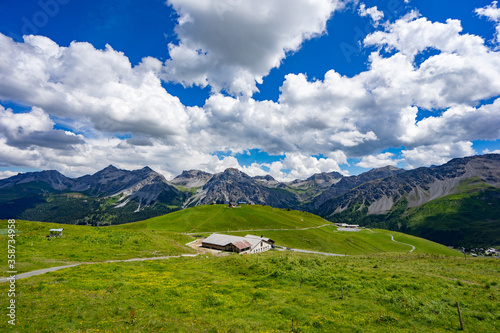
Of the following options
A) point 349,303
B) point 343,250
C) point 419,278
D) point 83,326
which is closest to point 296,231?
point 343,250

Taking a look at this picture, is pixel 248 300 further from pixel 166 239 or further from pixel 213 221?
pixel 213 221

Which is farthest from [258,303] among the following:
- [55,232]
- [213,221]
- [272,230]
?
[213,221]

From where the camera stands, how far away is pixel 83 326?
18.6 metres

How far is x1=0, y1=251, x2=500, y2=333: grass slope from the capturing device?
1870cm

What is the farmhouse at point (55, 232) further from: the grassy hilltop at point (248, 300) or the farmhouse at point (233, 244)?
the farmhouse at point (233, 244)

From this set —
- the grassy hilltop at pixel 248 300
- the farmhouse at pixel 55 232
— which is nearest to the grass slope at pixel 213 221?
the farmhouse at pixel 55 232

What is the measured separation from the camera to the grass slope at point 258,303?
18703mm

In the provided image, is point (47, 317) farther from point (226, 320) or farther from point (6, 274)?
point (6, 274)

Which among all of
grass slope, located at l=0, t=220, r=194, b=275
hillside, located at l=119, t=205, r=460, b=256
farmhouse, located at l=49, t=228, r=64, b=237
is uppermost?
farmhouse, located at l=49, t=228, r=64, b=237

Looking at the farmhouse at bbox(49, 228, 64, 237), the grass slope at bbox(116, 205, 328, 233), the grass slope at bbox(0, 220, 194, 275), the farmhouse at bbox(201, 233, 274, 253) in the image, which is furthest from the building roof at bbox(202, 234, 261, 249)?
the farmhouse at bbox(49, 228, 64, 237)

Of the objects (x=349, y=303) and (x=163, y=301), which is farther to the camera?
(x=163, y=301)

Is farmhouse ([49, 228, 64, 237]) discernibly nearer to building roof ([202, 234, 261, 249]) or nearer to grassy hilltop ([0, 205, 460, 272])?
grassy hilltop ([0, 205, 460, 272])

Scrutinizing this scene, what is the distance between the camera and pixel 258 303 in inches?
938

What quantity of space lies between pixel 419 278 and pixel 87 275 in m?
50.5
